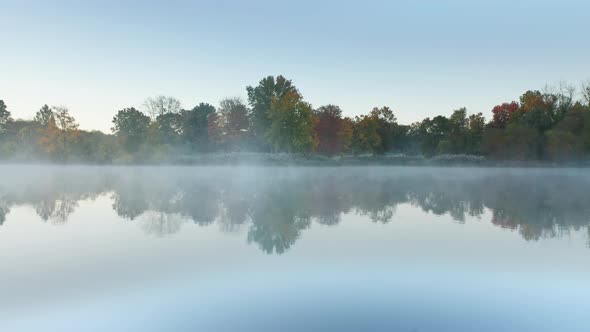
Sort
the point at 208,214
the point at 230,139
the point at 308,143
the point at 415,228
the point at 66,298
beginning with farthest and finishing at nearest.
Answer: the point at 230,139
the point at 308,143
the point at 208,214
the point at 415,228
the point at 66,298

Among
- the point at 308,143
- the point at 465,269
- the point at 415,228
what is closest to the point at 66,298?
the point at 465,269

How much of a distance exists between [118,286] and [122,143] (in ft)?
250

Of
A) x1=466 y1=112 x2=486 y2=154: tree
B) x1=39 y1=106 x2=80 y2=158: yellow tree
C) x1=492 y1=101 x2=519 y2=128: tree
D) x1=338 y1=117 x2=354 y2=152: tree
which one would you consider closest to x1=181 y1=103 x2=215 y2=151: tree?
x1=39 y1=106 x2=80 y2=158: yellow tree

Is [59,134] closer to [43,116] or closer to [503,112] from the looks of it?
[43,116]

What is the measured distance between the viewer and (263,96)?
8438 centimetres

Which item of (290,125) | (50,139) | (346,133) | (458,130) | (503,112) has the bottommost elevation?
(50,139)

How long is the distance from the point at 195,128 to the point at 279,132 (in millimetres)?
31114

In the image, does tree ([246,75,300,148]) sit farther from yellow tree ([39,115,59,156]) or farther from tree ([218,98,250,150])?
yellow tree ([39,115,59,156])

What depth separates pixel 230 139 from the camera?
3615 inches

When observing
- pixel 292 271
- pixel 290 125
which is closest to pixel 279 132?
pixel 290 125

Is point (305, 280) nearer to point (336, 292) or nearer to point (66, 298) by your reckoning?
point (336, 292)

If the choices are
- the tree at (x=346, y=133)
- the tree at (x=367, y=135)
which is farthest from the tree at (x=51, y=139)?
the tree at (x=367, y=135)

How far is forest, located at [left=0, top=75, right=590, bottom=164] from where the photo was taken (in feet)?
225

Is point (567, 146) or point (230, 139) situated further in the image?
point (230, 139)
